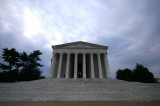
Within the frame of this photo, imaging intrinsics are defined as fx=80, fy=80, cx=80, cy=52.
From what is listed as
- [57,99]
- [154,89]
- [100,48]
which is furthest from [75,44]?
[154,89]

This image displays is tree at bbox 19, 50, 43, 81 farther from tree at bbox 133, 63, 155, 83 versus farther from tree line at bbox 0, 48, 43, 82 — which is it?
tree at bbox 133, 63, 155, 83

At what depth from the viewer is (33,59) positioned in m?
36.2

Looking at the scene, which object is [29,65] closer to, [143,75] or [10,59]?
[10,59]

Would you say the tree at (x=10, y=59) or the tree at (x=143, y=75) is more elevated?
the tree at (x=10, y=59)

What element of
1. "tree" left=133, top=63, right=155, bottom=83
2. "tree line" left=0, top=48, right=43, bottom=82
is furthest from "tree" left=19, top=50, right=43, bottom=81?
"tree" left=133, top=63, right=155, bottom=83

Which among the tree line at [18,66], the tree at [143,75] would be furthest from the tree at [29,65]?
the tree at [143,75]

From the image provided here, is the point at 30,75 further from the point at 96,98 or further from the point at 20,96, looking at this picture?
the point at 96,98

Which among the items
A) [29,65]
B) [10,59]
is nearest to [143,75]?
[29,65]

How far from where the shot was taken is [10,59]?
94.2ft

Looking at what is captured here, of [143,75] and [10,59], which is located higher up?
[10,59]

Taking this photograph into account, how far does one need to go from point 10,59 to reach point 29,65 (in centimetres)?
723

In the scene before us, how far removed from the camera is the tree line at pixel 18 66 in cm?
2661

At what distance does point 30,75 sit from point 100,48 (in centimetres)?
2949

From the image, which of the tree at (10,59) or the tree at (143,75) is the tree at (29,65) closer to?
the tree at (10,59)
